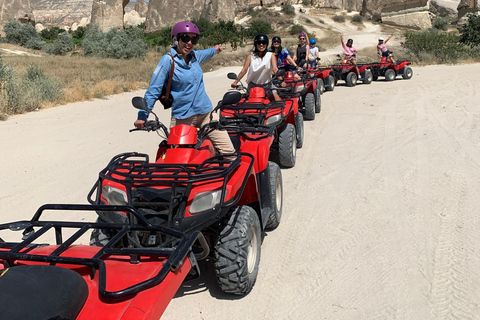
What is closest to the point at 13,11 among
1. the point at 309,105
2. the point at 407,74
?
the point at 407,74

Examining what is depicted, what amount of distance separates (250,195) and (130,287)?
1.83m

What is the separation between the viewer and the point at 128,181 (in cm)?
291

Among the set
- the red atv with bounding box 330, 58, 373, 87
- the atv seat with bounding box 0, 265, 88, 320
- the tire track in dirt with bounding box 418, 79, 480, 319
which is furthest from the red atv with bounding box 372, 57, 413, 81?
the atv seat with bounding box 0, 265, 88, 320

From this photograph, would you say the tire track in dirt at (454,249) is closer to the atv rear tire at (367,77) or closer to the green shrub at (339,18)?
the atv rear tire at (367,77)

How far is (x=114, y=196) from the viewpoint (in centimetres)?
299

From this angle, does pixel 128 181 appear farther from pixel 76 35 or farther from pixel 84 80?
pixel 76 35

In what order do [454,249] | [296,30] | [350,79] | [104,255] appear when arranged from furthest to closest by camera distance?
[296,30]
[350,79]
[454,249]
[104,255]

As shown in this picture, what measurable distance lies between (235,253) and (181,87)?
1678 mm

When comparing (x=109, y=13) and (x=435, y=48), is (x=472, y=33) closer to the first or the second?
(x=435, y=48)

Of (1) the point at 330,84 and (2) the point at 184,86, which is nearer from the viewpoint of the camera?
(2) the point at 184,86

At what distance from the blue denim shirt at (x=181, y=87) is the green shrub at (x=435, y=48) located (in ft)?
64.7

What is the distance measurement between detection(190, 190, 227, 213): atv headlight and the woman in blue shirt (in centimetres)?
109

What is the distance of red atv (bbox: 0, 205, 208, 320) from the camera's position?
1.53m

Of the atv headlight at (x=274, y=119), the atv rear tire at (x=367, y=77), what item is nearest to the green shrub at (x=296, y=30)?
the atv rear tire at (x=367, y=77)
